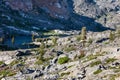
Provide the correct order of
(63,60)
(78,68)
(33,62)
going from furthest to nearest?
(33,62), (63,60), (78,68)

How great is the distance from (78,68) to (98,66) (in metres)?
7.14

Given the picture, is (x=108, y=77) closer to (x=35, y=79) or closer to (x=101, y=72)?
(x=101, y=72)

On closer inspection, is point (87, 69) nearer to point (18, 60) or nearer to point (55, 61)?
point (55, 61)

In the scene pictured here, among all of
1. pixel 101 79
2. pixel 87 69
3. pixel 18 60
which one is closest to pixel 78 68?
pixel 87 69

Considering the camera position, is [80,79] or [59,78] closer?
[80,79]

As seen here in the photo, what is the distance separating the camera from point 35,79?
97.5 metres

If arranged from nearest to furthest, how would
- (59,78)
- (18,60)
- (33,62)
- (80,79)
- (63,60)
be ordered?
(80,79) < (59,78) < (63,60) < (33,62) < (18,60)

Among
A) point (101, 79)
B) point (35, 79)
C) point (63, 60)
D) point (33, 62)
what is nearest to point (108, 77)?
point (101, 79)

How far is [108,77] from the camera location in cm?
7556

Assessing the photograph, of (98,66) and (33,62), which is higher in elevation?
(98,66)

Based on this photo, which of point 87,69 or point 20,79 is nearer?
point 87,69

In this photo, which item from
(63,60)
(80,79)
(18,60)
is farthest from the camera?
(18,60)

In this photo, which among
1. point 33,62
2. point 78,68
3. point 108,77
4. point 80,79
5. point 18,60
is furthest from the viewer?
point 18,60

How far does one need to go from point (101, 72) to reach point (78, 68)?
12.4 metres
